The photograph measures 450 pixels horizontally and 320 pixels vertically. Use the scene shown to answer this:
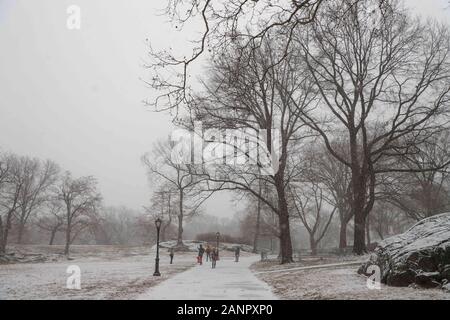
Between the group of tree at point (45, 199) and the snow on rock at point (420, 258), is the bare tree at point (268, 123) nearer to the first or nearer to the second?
the snow on rock at point (420, 258)

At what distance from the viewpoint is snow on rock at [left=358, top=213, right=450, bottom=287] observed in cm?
1052

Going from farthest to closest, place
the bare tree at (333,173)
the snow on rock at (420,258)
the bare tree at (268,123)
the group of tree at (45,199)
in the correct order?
the group of tree at (45,199) < the bare tree at (333,173) < the bare tree at (268,123) < the snow on rock at (420,258)

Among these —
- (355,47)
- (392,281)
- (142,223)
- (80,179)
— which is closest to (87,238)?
(142,223)

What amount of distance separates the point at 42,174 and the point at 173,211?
25013mm

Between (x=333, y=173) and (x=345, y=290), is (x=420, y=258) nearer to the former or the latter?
(x=345, y=290)

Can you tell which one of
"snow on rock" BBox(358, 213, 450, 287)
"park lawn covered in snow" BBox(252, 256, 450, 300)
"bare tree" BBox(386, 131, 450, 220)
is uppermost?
"bare tree" BBox(386, 131, 450, 220)

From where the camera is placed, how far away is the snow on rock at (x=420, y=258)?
1052cm

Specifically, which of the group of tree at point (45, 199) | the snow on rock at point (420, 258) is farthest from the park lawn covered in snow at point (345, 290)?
the group of tree at point (45, 199)

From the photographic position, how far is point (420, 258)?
10.9 meters

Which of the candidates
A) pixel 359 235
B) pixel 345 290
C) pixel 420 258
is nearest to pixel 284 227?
pixel 359 235

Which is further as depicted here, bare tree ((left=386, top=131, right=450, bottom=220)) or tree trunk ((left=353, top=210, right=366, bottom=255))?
bare tree ((left=386, top=131, right=450, bottom=220))

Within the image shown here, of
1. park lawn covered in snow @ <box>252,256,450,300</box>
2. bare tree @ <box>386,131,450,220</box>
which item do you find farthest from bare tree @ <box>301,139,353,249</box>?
park lawn covered in snow @ <box>252,256,450,300</box>

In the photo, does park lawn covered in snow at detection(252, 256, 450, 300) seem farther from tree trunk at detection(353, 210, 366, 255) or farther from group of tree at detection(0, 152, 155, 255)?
group of tree at detection(0, 152, 155, 255)
